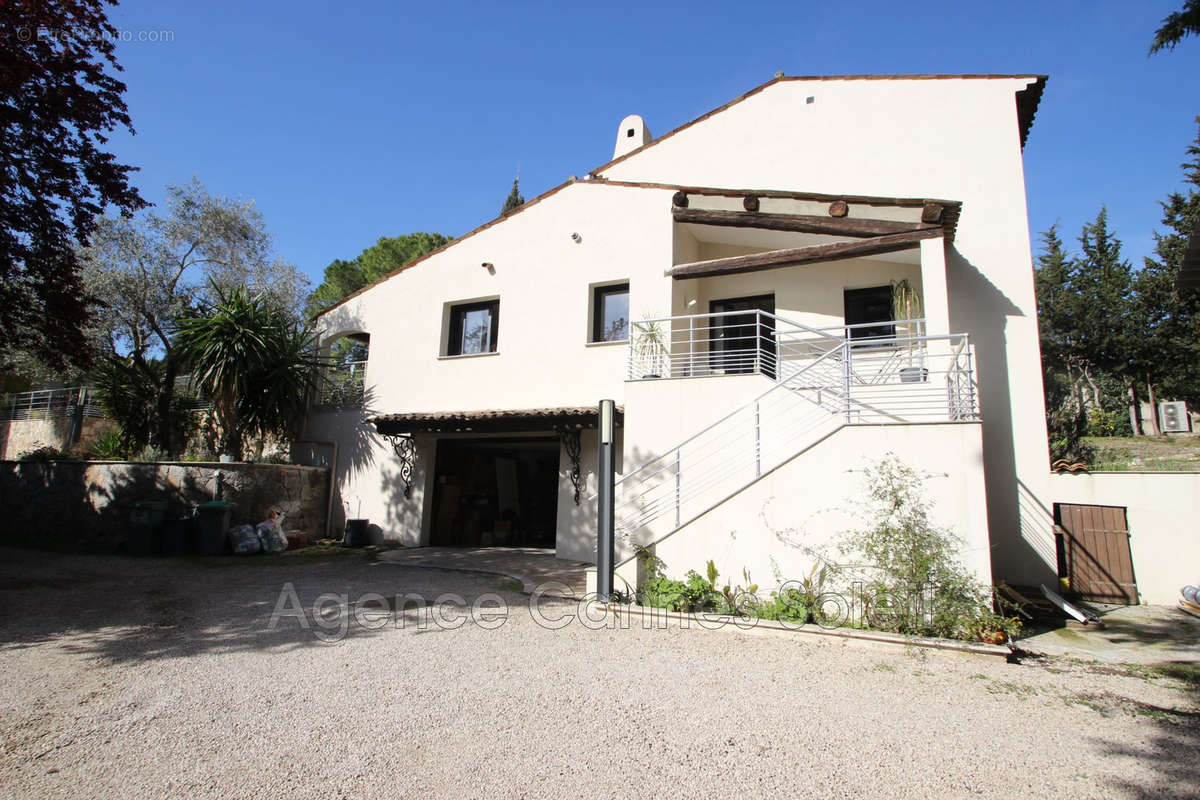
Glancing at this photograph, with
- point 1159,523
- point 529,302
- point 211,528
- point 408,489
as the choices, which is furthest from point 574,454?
point 1159,523

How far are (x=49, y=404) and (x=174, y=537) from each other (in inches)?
559

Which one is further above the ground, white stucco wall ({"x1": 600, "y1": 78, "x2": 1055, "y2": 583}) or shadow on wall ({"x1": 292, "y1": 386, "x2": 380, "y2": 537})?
white stucco wall ({"x1": 600, "y1": 78, "x2": 1055, "y2": 583})

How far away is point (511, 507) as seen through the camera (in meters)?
15.1

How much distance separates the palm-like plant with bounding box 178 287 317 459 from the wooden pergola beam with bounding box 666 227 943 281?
28.4 feet

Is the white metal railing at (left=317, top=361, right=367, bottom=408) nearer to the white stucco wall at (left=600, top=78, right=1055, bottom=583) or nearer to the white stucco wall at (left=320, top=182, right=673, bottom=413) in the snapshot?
the white stucco wall at (left=320, top=182, right=673, bottom=413)

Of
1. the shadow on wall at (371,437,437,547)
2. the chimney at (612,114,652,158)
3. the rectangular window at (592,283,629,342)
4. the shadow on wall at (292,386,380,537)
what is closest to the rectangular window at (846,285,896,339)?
the rectangular window at (592,283,629,342)

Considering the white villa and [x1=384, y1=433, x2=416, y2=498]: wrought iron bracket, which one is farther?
[x1=384, y1=433, x2=416, y2=498]: wrought iron bracket

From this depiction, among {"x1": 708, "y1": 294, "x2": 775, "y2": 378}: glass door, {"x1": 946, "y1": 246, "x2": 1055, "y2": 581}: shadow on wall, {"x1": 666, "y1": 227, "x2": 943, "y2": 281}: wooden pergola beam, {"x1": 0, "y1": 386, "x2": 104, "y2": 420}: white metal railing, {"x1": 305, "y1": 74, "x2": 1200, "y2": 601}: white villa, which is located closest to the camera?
{"x1": 305, "y1": 74, "x2": 1200, "y2": 601}: white villa

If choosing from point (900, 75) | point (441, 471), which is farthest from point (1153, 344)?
point (441, 471)

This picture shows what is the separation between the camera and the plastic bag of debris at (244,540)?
1099 centimetres

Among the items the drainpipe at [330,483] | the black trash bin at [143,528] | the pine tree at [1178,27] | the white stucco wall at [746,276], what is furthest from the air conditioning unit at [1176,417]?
the black trash bin at [143,528]

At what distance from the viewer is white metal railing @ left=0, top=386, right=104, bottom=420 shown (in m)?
18.7

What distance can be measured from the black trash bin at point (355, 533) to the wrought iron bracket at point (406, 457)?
43.1 inches

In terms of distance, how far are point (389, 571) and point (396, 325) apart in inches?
238
